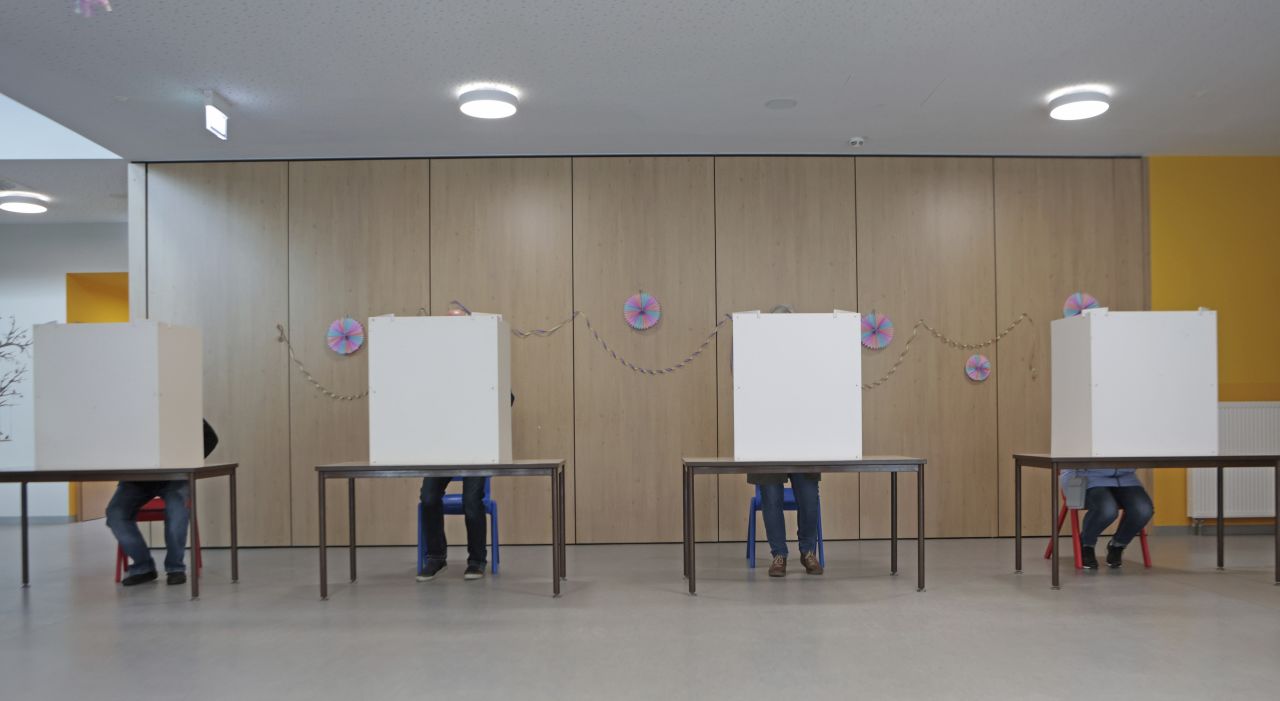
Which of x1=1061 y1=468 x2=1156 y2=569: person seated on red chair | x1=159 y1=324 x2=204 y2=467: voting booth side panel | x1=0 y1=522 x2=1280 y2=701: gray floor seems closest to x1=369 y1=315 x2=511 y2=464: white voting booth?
x1=0 y1=522 x2=1280 y2=701: gray floor

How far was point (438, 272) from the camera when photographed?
6.08 meters

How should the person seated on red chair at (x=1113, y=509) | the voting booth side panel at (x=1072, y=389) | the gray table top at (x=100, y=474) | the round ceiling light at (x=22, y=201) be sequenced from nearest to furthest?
1. the gray table top at (x=100, y=474)
2. the voting booth side panel at (x=1072, y=389)
3. the person seated on red chair at (x=1113, y=509)
4. the round ceiling light at (x=22, y=201)

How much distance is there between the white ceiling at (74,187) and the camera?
628cm

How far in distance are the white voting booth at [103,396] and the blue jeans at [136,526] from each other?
10.4 inches

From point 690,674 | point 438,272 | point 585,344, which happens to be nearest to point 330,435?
point 438,272

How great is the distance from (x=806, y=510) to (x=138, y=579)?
334cm

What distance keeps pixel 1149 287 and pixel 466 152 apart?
4.49 meters

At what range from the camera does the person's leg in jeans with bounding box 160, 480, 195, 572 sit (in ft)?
15.4

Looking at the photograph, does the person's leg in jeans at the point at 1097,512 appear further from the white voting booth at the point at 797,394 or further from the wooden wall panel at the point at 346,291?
the wooden wall panel at the point at 346,291

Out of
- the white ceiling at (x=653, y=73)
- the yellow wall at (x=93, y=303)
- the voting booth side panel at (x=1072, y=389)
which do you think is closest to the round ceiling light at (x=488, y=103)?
the white ceiling at (x=653, y=73)

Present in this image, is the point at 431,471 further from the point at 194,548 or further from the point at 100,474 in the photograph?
the point at 100,474

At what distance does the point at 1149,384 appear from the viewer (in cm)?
448

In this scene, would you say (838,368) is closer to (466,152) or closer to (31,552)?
(466,152)

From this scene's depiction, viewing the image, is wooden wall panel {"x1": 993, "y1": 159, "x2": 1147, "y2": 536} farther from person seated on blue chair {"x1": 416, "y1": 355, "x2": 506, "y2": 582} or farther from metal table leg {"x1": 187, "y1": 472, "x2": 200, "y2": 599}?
metal table leg {"x1": 187, "y1": 472, "x2": 200, "y2": 599}
